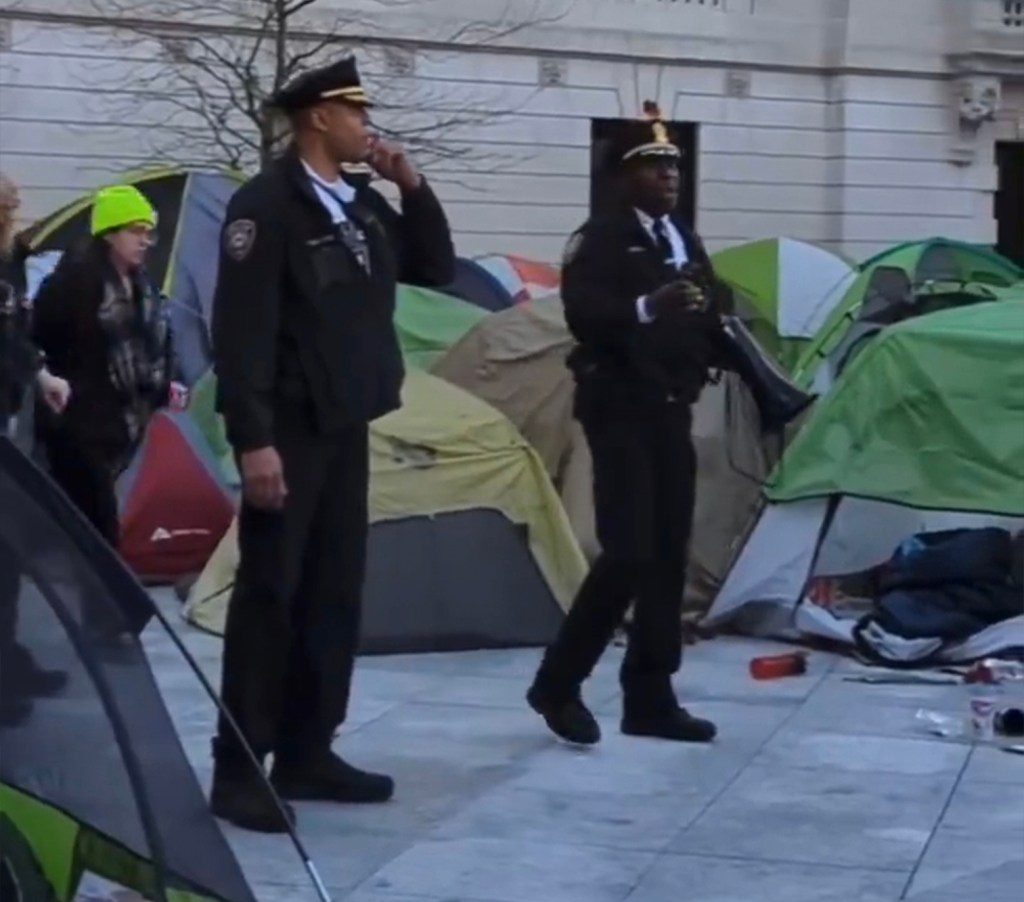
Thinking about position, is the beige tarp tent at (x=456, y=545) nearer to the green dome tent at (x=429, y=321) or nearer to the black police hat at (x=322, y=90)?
the green dome tent at (x=429, y=321)

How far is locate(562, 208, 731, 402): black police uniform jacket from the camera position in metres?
7.27

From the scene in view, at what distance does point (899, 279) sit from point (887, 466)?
156 inches

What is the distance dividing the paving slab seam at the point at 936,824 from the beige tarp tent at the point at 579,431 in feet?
9.04

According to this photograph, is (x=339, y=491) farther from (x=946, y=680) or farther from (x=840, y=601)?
(x=840, y=601)

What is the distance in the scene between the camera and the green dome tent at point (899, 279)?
12.9m

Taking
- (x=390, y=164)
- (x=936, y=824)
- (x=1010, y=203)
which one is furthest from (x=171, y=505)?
(x=1010, y=203)

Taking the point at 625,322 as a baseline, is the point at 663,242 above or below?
above

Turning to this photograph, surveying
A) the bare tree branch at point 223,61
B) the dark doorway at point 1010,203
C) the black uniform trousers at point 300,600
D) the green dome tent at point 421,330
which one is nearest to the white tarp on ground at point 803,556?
the green dome tent at point 421,330

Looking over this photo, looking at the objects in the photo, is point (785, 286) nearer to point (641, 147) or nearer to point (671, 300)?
point (641, 147)

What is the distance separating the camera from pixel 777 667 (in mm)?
9219

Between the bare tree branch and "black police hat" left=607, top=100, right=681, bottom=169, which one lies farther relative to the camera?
the bare tree branch

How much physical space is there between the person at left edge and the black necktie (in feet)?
3.33

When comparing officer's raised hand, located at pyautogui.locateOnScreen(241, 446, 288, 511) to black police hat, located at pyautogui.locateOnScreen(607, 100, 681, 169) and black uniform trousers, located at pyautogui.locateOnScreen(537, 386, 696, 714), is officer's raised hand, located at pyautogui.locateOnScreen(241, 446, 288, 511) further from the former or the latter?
black police hat, located at pyautogui.locateOnScreen(607, 100, 681, 169)

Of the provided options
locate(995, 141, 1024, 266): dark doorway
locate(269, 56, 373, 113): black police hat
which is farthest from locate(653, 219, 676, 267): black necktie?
locate(995, 141, 1024, 266): dark doorway
